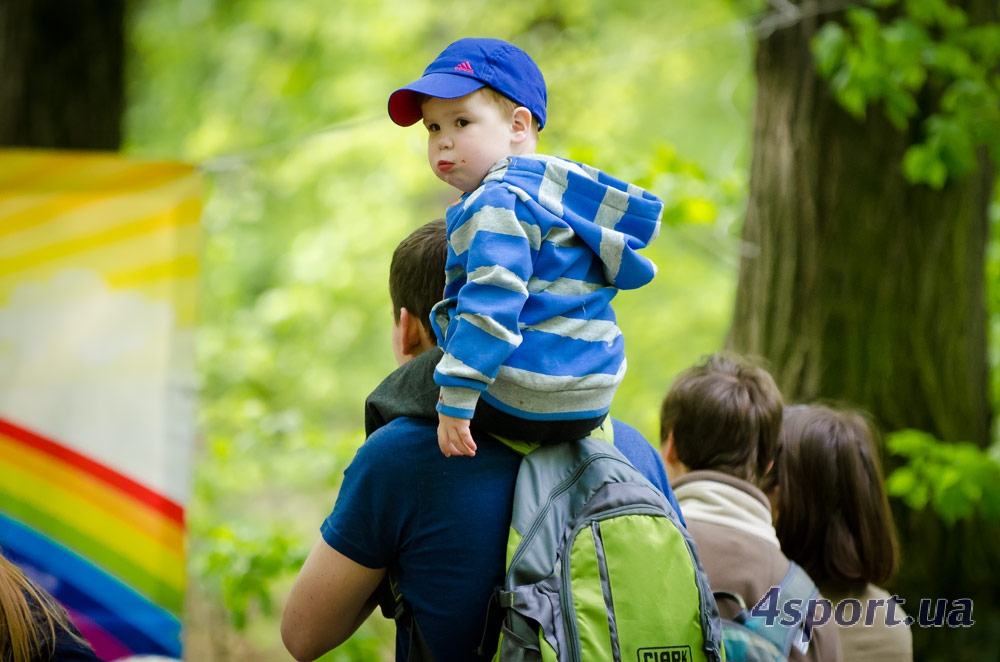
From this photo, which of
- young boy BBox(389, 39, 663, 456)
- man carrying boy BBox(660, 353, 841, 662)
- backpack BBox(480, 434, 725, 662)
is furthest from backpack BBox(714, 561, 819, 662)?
young boy BBox(389, 39, 663, 456)

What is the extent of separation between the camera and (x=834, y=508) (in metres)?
2.07

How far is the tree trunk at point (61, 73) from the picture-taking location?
3881 mm

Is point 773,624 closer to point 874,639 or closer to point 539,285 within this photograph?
point 874,639

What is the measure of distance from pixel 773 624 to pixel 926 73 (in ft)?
8.41

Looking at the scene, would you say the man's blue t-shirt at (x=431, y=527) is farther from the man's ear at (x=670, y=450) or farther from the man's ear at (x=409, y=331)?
the man's ear at (x=670, y=450)

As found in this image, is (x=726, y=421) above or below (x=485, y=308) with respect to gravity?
below

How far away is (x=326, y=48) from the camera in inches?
318

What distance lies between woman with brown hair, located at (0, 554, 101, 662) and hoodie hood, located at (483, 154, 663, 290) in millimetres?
927

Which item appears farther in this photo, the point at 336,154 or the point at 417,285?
the point at 336,154

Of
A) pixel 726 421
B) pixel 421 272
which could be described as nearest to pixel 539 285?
pixel 421 272

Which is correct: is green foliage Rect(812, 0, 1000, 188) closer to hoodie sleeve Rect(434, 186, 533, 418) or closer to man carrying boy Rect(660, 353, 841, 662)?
man carrying boy Rect(660, 353, 841, 662)

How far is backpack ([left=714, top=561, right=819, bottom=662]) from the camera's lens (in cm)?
152

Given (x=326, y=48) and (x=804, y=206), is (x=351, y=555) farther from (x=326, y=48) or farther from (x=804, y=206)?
(x=326, y=48)

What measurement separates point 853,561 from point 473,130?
4.27 ft
